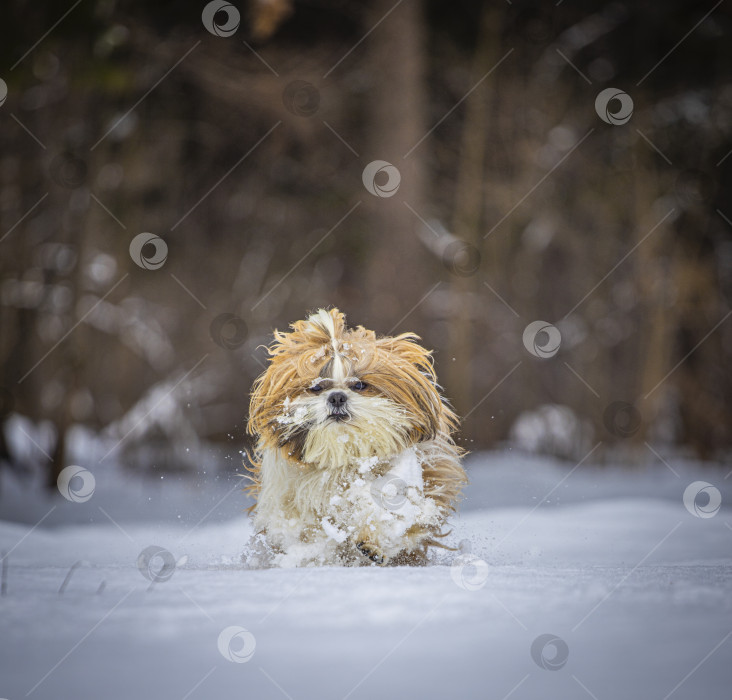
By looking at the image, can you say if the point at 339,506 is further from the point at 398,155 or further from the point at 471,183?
the point at 471,183

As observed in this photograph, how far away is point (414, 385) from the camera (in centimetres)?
391

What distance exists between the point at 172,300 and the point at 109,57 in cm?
512

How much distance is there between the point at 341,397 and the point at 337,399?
0.03 m

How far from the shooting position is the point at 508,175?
11.3 meters

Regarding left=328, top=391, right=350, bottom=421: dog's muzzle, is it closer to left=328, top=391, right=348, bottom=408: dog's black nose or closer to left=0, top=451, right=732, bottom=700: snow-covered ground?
left=328, top=391, right=348, bottom=408: dog's black nose

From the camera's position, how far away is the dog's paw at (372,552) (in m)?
3.56

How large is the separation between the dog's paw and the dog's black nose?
26.1 inches

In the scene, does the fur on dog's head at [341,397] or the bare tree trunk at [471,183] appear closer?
the fur on dog's head at [341,397]

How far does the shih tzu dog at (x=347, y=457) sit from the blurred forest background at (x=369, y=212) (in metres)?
4.40

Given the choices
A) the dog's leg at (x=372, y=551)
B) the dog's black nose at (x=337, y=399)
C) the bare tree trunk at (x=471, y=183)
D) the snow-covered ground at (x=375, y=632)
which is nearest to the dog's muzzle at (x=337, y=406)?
the dog's black nose at (x=337, y=399)

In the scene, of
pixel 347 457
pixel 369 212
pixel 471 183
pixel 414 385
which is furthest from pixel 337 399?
pixel 471 183

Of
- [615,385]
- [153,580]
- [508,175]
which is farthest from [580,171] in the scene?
[153,580]

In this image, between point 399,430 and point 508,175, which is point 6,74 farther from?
point 508,175

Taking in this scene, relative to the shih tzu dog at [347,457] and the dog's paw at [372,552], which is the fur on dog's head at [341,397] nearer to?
the shih tzu dog at [347,457]
